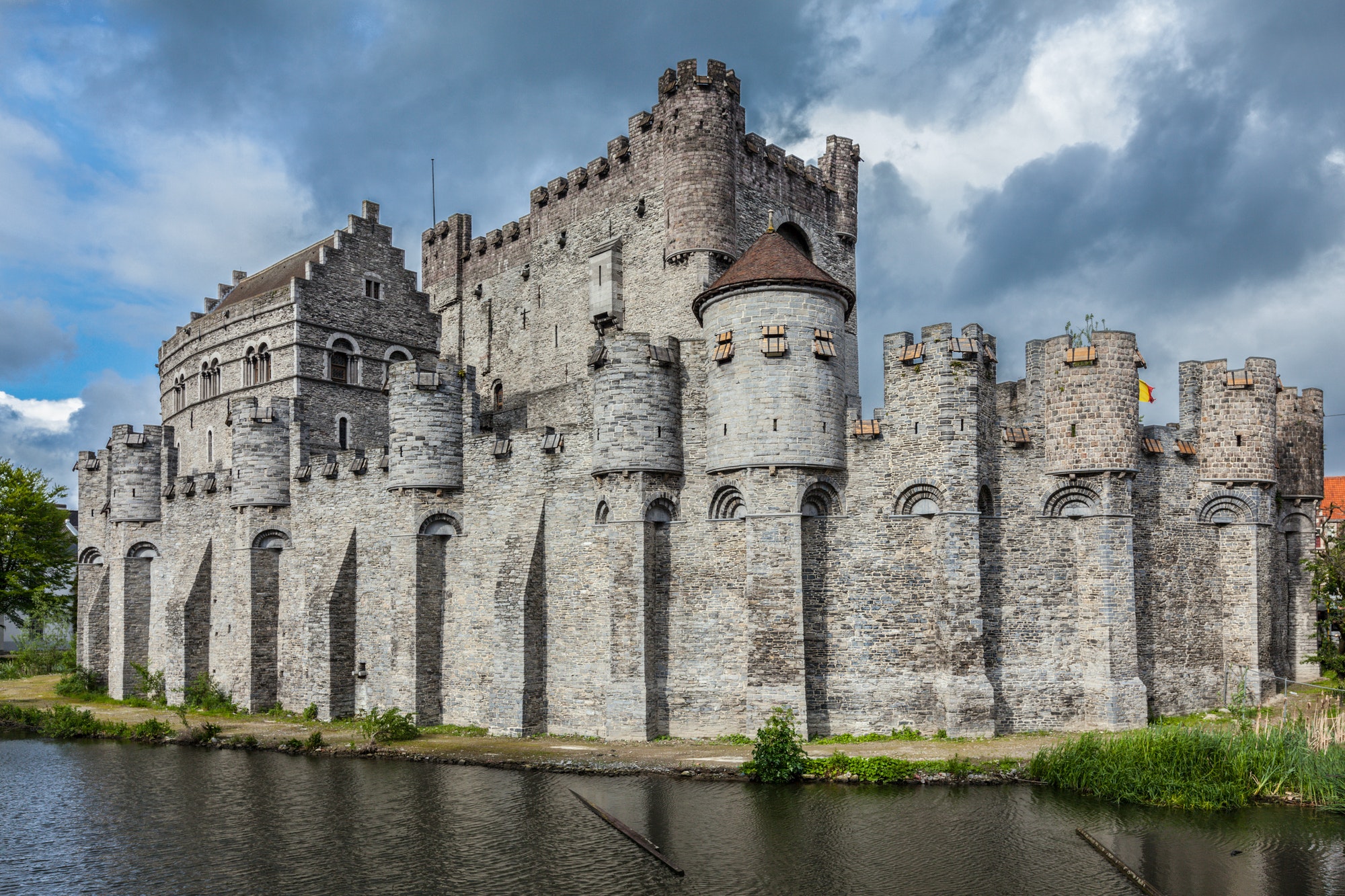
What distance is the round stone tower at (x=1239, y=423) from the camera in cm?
2650

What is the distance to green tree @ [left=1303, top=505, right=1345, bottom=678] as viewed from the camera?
27875 millimetres

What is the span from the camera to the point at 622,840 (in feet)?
57.4

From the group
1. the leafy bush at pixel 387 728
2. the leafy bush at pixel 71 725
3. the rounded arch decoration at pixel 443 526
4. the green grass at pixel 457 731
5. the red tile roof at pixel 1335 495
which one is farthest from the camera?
the red tile roof at pixel 1335 495

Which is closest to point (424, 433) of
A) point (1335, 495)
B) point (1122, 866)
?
point (1122, 866)

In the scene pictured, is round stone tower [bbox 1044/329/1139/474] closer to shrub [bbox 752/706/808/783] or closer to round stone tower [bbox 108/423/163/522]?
shrub [bbox 752/706/808/783]

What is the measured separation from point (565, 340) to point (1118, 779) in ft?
77.8

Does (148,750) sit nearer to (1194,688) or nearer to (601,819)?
(601,819)

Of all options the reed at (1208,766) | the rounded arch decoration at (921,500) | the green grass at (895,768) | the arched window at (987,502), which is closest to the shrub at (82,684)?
the green grass at (895,768)

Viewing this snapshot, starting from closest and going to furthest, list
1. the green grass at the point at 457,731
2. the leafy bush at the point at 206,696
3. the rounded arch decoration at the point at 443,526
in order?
1. the green grass at the point at 457,731
2. the rounded arch decoration at the point at 443,526
3. the leafy bush at the point at 206,696

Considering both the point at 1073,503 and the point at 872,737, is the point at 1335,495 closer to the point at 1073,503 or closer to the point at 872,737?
the point at 1073,503

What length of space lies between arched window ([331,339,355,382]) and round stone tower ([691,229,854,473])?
2116cm

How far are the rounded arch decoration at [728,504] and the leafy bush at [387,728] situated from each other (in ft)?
33.4

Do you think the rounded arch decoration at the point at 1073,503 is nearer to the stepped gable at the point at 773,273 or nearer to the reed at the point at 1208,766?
the reed at the point at 1208,766

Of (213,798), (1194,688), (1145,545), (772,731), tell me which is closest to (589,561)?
(772,731)
